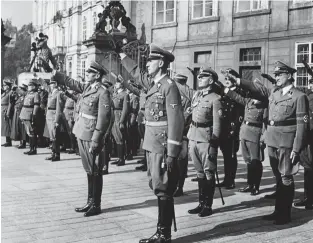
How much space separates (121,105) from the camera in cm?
1112

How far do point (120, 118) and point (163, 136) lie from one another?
609cm

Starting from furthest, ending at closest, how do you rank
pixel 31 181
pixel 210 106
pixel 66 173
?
pixel 66 173 → pixel 31 181 → pixel 210 106

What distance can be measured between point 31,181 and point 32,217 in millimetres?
2554

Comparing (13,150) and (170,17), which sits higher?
(170,17)

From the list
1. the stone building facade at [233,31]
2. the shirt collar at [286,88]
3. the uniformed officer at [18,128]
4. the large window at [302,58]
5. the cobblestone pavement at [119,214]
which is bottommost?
the cobblestone pavement at [119,214]

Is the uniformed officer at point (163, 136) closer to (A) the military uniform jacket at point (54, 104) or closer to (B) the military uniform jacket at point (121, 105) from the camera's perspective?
(B) the military uniform jacket at point (121, 105)

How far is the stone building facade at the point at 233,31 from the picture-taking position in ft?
52.8

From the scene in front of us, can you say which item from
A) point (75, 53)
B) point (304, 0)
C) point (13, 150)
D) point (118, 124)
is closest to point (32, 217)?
point (118, 124)

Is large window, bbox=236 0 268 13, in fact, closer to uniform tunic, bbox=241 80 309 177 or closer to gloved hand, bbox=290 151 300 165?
uniform tunic, bbox=241 80 309 177

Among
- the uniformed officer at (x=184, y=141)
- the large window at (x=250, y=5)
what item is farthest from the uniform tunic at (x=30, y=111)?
the large window at (x=250, y=5)

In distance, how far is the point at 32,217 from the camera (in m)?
5.77

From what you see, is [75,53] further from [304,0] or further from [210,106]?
[210,106]

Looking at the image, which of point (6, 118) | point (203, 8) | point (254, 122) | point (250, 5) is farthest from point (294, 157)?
point (203, 8)

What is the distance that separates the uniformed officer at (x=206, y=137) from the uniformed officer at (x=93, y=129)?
50.4 inches
